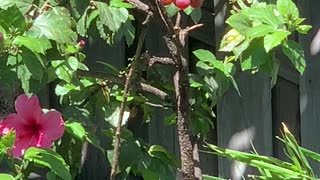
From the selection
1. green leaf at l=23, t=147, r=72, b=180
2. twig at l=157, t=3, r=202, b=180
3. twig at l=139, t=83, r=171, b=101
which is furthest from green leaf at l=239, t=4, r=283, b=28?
green leaf at l=23, t=147, r=72, b=180

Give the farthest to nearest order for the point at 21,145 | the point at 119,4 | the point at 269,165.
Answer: the point at 119,4, the point at 21,145, the point at 269,165

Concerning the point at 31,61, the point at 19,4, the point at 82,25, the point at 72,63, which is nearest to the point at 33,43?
the point at 31,61

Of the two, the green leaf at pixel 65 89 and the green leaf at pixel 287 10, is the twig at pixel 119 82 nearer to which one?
the green leaf at pixel 65 89

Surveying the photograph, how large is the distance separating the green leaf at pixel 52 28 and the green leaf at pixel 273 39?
1.57ft

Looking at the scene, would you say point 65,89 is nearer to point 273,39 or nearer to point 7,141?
point 7,141

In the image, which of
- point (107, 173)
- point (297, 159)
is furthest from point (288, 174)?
point (107, 173)

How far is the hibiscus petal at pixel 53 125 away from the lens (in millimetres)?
2463

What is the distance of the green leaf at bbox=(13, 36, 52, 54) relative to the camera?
2.18 m

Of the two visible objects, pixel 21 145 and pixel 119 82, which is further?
pixel 119 82

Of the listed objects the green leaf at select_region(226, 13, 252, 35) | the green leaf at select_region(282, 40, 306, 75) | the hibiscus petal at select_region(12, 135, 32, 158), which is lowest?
the hibiscus petal at select_region(12, 135, 32, 158)

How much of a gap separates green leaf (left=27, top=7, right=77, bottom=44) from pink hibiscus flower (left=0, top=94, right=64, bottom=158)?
24cm

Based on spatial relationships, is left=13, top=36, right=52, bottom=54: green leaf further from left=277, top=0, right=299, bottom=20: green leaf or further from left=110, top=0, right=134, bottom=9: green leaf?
left=277, top=0, right=299, bottom=20: green leaf

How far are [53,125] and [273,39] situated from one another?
64 cm

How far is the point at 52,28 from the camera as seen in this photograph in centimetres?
230
